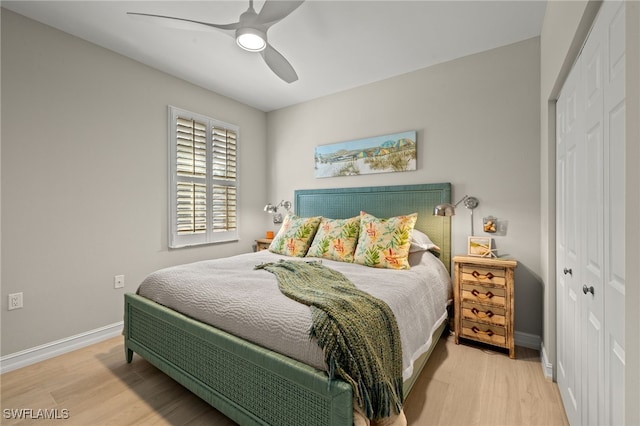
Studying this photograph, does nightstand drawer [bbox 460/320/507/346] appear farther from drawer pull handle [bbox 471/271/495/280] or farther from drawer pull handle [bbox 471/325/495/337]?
drawer pull handle [bbox 471/271/495/280]

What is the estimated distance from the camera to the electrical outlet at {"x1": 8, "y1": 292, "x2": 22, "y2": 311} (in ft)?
7.23

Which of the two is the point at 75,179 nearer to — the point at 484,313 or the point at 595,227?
the point at 595,227

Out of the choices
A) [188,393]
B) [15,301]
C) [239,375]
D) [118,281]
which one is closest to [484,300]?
[239,375]

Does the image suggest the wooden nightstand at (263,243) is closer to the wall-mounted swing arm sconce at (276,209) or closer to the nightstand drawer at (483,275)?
the wall-mounted swing arm sconce at (276,209)

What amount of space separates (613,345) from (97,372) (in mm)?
2966

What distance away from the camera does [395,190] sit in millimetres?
3186

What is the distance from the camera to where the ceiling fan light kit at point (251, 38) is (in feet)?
6.30

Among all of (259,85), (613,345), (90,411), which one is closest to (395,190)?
(259,85)

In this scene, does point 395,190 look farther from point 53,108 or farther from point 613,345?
point 53,108

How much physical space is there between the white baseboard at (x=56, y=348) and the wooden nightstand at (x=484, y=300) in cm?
316

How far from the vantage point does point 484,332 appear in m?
2.40

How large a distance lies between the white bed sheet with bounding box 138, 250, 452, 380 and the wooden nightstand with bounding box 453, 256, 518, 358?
0.17 meters

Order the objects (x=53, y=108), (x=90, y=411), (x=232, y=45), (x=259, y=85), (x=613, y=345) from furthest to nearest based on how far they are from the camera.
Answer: (x=259, y=85)
(x=232, y=45)
(x=53, y=108)
(x=90, y=411)
(x=613, y=345)

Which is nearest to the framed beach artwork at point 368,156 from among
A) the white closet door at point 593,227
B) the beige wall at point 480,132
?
the beige wall at point 480,132
